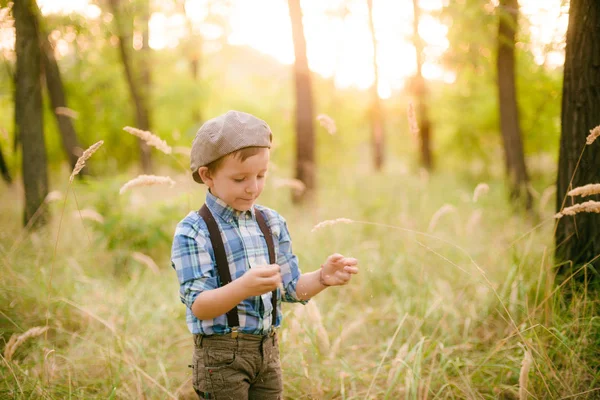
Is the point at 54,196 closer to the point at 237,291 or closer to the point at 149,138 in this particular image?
the point at 149,138

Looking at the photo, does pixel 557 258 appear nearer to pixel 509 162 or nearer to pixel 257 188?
pixel 257 188

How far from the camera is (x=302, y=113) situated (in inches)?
327

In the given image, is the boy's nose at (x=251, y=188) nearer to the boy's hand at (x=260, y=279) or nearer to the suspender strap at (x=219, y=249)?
the suspender strap at (x=219, y=249)

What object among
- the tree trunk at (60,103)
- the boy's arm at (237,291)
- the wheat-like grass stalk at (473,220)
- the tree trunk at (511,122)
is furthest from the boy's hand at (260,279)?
the tree trunk at (60,103)

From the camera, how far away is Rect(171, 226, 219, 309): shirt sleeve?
1594mm

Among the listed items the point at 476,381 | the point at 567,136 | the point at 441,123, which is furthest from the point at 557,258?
the point at 441,123

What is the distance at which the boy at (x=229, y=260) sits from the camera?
5.30 feet

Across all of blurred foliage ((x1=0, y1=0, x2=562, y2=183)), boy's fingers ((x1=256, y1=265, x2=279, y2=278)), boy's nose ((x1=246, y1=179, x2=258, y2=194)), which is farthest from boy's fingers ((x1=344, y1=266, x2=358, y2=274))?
blurred foliage ((x1=0, y1=0, x2=562, y2=183))

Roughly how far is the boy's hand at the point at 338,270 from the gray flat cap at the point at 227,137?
55 centimetres

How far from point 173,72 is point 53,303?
46.3 feet

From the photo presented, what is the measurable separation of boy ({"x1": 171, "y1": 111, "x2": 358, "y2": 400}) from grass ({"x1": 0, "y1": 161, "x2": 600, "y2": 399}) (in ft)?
2.06

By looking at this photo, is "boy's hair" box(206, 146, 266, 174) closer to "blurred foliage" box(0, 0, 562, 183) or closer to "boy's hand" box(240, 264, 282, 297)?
"boy's hand" box(240, 264, 282, 297)

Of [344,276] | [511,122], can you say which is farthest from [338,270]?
[511,122]

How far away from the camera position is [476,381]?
2455 mm
